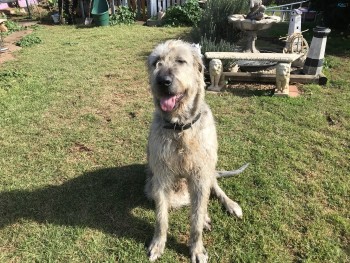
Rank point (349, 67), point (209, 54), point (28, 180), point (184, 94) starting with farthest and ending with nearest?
point (349, 67) → point (209, 54) → point (28, 180) → point (184, 94)

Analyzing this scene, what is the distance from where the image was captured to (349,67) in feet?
24.7

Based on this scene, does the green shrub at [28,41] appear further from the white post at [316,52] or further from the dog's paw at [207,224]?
the dog's paw at [207,224]

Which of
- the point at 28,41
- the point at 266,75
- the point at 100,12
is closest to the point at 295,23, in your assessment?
the point at 266,75

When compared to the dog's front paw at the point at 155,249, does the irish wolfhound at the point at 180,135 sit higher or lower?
higher

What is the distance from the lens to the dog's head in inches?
103

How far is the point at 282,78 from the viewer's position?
6023 mm

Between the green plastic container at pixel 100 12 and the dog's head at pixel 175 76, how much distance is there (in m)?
10.7

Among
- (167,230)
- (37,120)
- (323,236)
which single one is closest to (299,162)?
(323,236)

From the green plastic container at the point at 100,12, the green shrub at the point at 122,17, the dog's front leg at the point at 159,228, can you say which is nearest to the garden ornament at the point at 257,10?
the dog's front leg at the point at 159,228

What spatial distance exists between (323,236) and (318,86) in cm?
424

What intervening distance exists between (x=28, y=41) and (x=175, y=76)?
9.50 m

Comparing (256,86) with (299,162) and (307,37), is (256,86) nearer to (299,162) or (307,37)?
Answer: (299,162)

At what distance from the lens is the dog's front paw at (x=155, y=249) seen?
3.01 meters

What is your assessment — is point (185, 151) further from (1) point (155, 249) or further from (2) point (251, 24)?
(2) point (251, 24)
